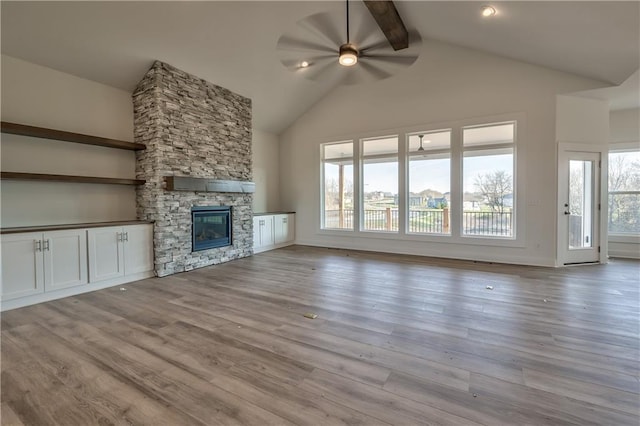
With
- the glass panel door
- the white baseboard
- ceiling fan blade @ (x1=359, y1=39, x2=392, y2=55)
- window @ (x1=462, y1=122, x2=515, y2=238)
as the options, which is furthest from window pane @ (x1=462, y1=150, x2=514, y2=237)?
the white baseboard

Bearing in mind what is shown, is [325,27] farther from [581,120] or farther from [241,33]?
[581,120]

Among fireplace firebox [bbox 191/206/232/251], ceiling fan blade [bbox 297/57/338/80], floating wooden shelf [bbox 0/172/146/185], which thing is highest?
ceiling fan blade [bbox 297/57/338/80]

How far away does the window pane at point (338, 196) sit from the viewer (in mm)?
7480

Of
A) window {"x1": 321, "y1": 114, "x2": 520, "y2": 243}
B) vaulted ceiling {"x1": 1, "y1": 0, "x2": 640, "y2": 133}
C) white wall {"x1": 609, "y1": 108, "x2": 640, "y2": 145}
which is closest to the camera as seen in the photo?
vaulted ceiling {"x1": 1, "y1": 0, "x2": 640, "y2": 133}

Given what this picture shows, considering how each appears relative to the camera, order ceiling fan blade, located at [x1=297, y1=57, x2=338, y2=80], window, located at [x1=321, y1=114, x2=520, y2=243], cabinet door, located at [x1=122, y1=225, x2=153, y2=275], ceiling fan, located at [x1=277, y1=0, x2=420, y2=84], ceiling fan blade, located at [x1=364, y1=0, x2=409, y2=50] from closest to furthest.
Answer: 1. ceiling fan, located at [x1=277, y1=0, x2=420, y2=84]
2. ceiling fan blade, located at [x1=297, y1=57, x2=338, y2=80]
3. ceiling fan blade, located at [x1=364, y1=0, x2=409, y2=50]
4. cabinet door, located at [x1=122, y1=225, x2=153, y2=275]
5. window, located at [x1=321, y1=114, x2=520, y2=243]

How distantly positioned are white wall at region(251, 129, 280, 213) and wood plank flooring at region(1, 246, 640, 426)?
3.95m

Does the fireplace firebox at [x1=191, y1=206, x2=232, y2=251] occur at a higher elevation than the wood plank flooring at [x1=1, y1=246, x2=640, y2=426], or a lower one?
higher

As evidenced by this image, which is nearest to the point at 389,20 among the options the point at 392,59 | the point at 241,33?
the point at 392,59

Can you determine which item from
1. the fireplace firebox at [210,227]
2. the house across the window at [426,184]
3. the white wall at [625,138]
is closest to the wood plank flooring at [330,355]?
the fireplace firebox at [210,227]

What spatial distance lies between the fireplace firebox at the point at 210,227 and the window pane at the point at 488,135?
16.9 ft

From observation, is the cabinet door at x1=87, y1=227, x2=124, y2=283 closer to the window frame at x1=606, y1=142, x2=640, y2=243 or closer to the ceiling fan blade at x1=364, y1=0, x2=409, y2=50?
the ceiling fan blade at x1=364, y1=0, x2=409, y2=50

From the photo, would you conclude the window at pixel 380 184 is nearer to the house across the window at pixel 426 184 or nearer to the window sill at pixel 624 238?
the house across the window at pixel 426 184

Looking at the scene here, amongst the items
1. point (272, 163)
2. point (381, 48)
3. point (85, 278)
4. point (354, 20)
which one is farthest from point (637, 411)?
point (272, 163)

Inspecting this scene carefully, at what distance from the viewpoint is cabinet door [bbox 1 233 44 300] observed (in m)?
3.37
